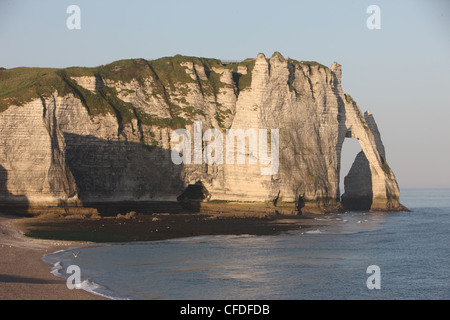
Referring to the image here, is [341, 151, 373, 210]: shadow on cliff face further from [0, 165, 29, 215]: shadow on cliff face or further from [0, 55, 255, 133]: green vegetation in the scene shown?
[0, 165, 29, 215]: shadow on cliff face

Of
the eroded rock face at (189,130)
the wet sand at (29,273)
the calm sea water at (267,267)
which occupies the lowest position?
the calm sea water at (267,267)

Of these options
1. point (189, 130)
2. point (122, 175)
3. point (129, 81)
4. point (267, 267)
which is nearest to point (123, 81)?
point (129, 81)

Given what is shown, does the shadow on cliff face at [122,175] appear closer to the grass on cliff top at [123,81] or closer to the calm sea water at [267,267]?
A: the grass on cliff top at [123,81]

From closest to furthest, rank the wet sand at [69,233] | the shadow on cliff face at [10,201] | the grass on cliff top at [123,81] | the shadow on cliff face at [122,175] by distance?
1. the wet sand at [69,233]
2. the shadow on cliff face at [10,201]
3. the grass on cliff top at [123,81]
4. the shadow on cliff face at [122,175]

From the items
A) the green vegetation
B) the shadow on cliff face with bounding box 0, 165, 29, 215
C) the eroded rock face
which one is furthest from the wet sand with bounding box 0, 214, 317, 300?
the green vegetation

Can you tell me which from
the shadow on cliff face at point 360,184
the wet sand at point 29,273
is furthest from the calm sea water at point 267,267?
the shadow on cliff face at point 360,184

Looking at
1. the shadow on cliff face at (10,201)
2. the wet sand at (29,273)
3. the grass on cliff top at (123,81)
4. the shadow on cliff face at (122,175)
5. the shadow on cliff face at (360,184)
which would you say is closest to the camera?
the wet sand at (29,273)
